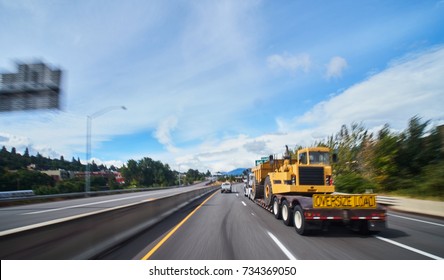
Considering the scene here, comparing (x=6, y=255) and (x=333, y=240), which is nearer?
(x=6, y=255)

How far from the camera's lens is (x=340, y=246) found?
7797mm

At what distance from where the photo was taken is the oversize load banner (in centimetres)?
926

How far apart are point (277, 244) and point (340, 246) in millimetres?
1650

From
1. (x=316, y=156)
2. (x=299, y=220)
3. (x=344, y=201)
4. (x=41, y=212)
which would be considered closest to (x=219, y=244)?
(x=299, y=220)

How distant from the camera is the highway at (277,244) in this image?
6828 millimetres

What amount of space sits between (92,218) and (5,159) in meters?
57.9

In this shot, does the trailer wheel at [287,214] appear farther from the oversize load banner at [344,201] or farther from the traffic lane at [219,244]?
the oversize load banner at [344,201]

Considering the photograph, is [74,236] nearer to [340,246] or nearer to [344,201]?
[340,246]

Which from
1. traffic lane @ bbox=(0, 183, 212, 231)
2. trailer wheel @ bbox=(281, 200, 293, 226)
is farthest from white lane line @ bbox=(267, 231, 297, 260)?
traffic lane @ bbox=(0, 183, 212, 231)

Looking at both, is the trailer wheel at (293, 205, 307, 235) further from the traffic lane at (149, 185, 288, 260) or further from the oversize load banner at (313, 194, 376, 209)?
the traffic lane at (149, 185, 288, 260)

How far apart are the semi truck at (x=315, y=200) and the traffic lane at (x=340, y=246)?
1.25 feet
